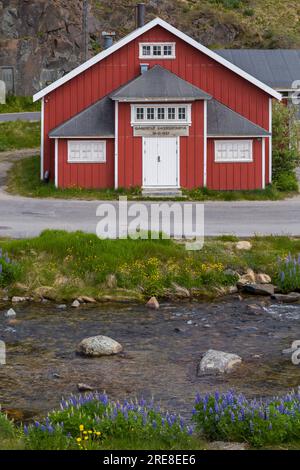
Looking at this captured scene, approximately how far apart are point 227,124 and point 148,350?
1929cm

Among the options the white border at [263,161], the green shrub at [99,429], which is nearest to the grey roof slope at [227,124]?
the white border at [263,161]

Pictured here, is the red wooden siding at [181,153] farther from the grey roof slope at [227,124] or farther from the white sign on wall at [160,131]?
the grey roof slope at [227,124]

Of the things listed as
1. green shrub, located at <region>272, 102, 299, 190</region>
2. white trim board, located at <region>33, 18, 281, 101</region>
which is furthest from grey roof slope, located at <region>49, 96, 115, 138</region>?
green shrub, located at <region>272, 102, 299, 190</region>

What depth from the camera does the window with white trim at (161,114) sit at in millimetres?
32406

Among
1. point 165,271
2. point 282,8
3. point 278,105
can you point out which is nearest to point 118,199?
point 278,105

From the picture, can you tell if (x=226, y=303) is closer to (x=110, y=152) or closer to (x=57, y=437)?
(x=57, y=437)

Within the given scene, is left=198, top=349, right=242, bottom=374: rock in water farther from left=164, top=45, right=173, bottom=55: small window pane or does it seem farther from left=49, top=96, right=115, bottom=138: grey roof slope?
left=164, top=45, right=173, bottom=55: small window pane

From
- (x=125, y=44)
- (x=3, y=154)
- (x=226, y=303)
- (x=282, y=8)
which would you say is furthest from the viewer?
(x=282, y=8)

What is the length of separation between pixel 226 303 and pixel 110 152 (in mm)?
15336

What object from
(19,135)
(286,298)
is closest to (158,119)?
(19,135)

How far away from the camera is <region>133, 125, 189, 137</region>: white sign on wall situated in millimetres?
32406

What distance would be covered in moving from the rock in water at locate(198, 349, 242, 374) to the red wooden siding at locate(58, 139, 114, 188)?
19.2 m

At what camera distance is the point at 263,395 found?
12469mm

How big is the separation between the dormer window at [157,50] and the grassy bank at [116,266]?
1444 centimetres
